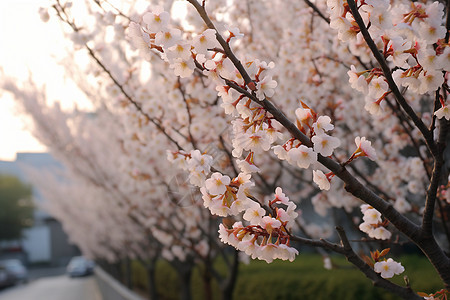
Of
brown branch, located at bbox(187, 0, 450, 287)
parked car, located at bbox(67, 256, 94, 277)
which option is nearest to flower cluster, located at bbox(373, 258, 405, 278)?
brown branch, located at bbox(187, 0, 450, 287)

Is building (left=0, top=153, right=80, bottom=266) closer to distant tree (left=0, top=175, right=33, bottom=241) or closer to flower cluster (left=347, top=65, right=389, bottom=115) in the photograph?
distant tree (left=0, top=175, right=33, bottom=241)

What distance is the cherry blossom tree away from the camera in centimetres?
144

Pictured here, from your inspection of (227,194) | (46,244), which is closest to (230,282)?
(227,194)

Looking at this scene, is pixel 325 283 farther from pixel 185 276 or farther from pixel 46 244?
pixel 46 244

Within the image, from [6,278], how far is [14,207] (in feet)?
50.4

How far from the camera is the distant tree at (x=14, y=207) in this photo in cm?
3394

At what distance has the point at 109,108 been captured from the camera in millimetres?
6512

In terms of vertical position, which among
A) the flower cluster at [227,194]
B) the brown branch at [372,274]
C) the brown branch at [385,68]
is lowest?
the brown branch at [372,274]

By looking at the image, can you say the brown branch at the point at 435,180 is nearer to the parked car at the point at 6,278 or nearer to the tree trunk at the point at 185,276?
the tree trunk at the point at 185,276

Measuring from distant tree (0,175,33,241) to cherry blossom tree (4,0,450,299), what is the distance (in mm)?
30452

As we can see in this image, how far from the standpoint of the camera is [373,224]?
6.73 feet

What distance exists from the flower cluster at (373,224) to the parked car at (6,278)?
22.4m

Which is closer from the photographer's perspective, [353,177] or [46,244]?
[353,177]

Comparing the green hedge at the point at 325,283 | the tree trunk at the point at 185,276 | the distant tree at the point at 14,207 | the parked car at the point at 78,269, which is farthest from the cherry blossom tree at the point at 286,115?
the distant tree at the point at 14,207
